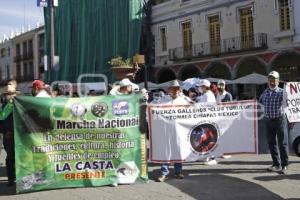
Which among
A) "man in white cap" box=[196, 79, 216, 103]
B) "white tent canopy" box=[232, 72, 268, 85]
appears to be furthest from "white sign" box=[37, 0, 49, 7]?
"white tent canopy" box=[232, 72, 268, 85]

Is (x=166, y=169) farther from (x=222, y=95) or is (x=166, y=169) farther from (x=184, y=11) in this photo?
(x=184, y=11)

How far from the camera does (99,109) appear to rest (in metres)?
8.26

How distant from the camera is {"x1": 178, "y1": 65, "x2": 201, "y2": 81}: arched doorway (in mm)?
34562

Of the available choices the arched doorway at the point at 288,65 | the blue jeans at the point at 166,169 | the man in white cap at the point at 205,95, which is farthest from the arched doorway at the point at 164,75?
the blue jeans at the point at 166,169

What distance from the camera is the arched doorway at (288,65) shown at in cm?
2844

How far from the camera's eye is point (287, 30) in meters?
28.7

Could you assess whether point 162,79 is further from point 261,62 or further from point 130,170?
point 130,170

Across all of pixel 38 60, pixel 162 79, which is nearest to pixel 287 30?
pixel 162 79

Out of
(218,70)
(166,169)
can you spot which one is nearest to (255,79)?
(218,70)

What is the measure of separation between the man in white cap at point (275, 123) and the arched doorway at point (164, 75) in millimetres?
27461

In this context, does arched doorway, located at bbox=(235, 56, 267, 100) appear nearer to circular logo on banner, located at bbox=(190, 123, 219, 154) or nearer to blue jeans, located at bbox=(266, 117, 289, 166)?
blue jeans, located at bbox=(266, 117, 289, 166)

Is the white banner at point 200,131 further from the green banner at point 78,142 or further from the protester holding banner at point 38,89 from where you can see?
the protester holding banner at point 38,89

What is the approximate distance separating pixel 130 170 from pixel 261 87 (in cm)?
2240

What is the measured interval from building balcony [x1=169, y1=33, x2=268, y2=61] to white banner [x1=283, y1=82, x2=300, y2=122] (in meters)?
20.0
